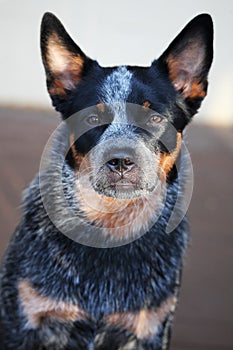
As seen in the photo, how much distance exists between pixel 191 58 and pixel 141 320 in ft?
1.47

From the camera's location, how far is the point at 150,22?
1.39m

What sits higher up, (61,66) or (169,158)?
(61,66)

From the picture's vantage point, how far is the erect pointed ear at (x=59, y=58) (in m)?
1.18

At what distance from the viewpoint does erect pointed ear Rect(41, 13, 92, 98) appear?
1.18 m

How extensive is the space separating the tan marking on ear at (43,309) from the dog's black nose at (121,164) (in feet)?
0.92

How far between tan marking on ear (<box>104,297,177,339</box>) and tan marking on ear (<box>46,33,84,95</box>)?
0.39 meters

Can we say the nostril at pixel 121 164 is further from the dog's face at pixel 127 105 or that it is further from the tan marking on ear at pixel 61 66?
the tan marking on ear at pixel 61 66

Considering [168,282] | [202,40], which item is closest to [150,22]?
[202,40]

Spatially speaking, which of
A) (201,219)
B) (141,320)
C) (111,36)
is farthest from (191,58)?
Answer: (201,219)

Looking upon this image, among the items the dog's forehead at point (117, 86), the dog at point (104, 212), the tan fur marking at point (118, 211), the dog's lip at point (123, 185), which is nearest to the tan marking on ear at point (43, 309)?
the dog at point (104, 212)

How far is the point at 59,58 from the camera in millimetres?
1212

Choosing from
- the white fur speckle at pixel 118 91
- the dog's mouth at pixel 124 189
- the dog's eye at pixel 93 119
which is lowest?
the dog's mouth at pixel 124 189

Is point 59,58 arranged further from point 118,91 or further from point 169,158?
point 169,158

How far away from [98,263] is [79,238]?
5 centimetres
